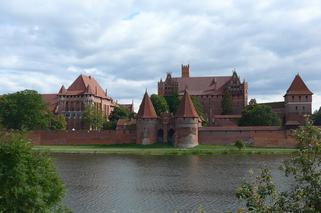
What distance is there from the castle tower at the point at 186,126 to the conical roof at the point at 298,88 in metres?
17.5

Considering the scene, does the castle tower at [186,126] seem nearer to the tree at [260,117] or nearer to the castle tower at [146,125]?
the castle tower at [146,125]

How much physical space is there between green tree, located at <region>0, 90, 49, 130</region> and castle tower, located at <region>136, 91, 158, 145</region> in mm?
15491

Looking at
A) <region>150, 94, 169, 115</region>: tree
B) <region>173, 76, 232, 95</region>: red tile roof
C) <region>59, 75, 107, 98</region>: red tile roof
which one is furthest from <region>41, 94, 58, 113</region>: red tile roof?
<region>173, 76, 232, 95</region>: red tile roof

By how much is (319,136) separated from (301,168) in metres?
0.56

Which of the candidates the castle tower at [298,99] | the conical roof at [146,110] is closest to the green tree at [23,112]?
the conical roof at [146,110]

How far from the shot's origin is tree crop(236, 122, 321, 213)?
728 cm

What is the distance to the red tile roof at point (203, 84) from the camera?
3342 inches

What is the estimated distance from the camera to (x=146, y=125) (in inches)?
2304

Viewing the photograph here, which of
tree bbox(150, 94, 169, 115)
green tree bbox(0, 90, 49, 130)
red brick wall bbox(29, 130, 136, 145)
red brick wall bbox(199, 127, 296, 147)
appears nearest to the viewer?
red brick wall bbox(199, 127, 296, 147)

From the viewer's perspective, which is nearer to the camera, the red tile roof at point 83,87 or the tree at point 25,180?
the tree at point 25,180

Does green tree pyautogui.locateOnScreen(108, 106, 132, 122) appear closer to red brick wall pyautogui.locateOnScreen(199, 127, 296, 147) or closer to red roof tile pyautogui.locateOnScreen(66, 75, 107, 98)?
red roof tile pyautogui.locateOnScreen(66, 75, 107, 98)

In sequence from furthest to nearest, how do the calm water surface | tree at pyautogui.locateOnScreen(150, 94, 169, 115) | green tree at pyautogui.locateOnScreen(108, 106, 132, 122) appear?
green tree at pyautogui.locateOnScreen(108, 106, 132, 122) → tree at pyautogui.locateOnScreen(150, 94, 169, 115) → the calm water surface

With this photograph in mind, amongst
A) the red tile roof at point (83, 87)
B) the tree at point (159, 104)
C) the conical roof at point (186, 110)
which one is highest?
the red tile roof at point (83, 87)

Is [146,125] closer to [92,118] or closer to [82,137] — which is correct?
[82,137]
